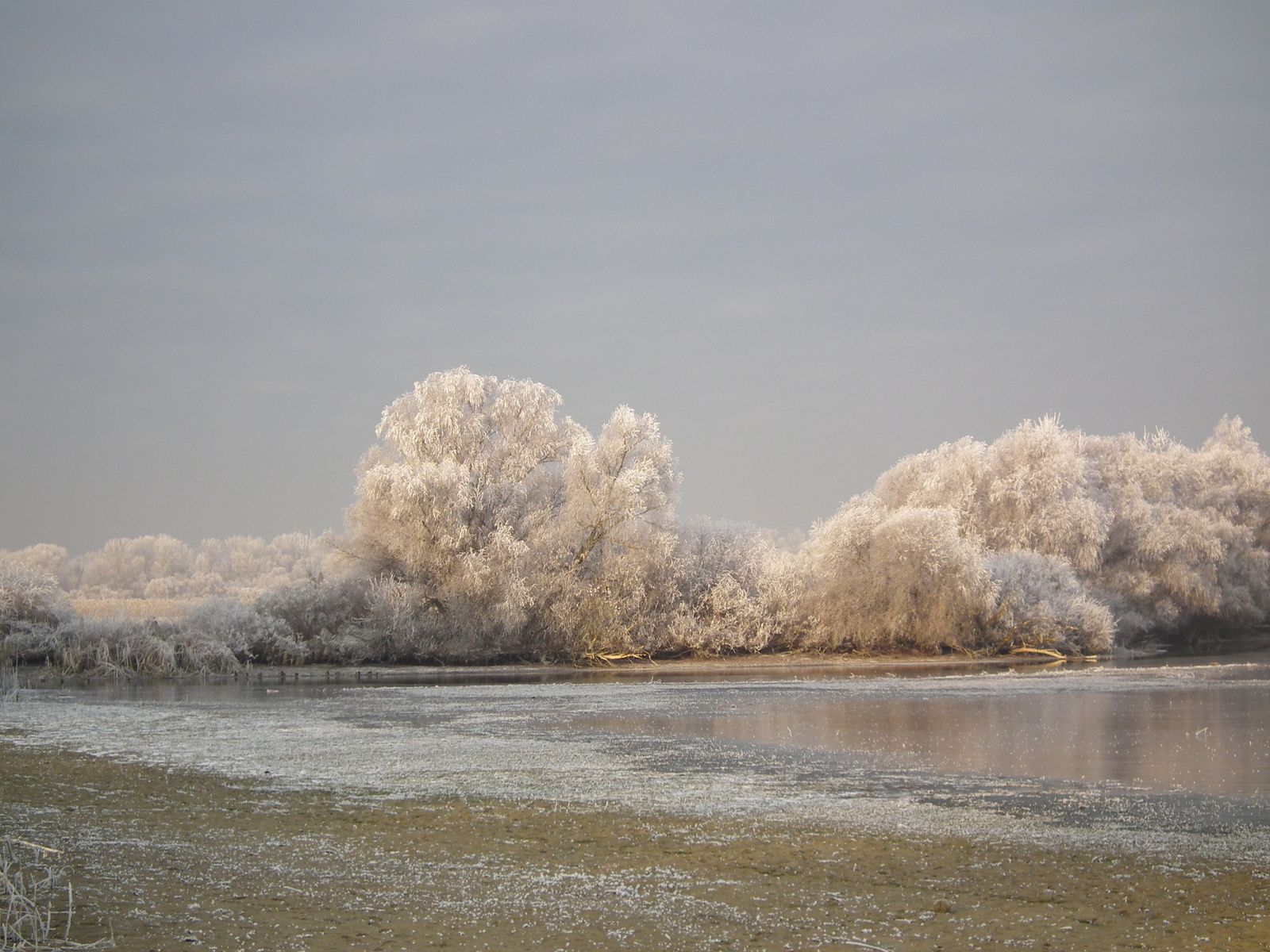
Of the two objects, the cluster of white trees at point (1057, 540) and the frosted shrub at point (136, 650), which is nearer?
the frosted shrub at point (136, 650)

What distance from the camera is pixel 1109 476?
48938mm

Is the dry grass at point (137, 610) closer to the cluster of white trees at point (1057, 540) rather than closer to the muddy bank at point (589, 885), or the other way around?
the cluster of white trees at point (1057, 540)

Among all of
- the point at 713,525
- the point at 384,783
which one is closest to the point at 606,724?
the point at 384,783

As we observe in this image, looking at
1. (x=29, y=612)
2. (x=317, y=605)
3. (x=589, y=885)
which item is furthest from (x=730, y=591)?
(x=589, y=885)

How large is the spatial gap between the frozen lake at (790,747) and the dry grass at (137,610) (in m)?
9.40

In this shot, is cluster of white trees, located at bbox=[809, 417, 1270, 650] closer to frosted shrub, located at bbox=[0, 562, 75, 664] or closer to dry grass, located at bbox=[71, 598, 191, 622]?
dry grass, located at bbox=[71, 598, 191, 622]

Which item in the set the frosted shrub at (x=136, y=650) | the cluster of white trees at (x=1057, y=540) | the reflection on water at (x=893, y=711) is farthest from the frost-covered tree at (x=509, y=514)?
the cluster of white trees at (x=1057, y=540)

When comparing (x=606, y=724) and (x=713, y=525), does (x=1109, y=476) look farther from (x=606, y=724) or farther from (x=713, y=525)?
(x=606, y=724)

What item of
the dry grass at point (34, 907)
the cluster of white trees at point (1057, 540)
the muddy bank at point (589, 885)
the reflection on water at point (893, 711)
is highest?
the cluster of white trees at point (1057, 540)

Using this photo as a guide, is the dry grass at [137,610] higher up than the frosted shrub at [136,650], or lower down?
higher up

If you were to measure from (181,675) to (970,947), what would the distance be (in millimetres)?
28849

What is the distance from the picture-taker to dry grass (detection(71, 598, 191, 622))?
34.1m

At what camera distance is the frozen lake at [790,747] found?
9.27m

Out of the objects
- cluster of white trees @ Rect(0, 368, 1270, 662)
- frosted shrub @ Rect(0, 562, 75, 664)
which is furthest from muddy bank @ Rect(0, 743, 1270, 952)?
cluster of white trees @ Rect(0, 368, 1270, 662)
